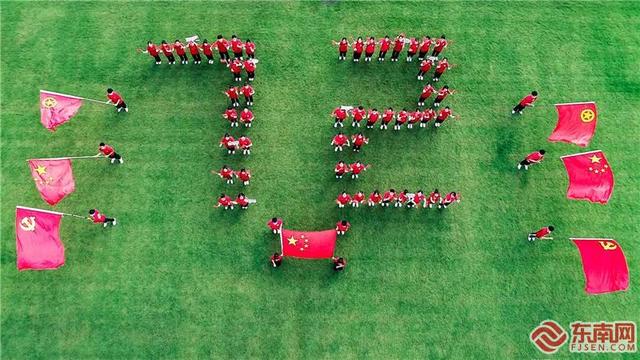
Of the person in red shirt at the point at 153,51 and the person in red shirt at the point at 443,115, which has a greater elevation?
the person in red shirt at the point at 153,51

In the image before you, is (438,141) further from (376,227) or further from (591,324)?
(591,324)

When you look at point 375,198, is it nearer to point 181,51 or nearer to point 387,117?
point 387,117

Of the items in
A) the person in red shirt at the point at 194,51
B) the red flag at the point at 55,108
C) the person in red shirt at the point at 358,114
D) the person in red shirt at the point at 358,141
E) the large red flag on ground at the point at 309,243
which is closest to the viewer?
the large red flag on ground at the point at 309,243

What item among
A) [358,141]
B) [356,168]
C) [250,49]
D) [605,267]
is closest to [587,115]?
[605,267]

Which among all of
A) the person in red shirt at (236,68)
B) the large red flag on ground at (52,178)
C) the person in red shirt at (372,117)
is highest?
the person in red shirt at (236,68)

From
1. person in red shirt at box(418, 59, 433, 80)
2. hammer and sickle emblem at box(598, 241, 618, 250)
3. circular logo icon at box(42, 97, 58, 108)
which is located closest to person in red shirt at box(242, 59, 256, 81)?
person in red shirt at box(418, 59, 433, 80)

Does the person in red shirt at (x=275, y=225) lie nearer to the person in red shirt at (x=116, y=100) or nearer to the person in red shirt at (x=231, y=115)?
the person in red shirt at (x=231, y=115)

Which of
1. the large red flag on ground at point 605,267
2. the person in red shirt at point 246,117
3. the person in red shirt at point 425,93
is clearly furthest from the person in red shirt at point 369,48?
the large red flag on ground at point 605,267
